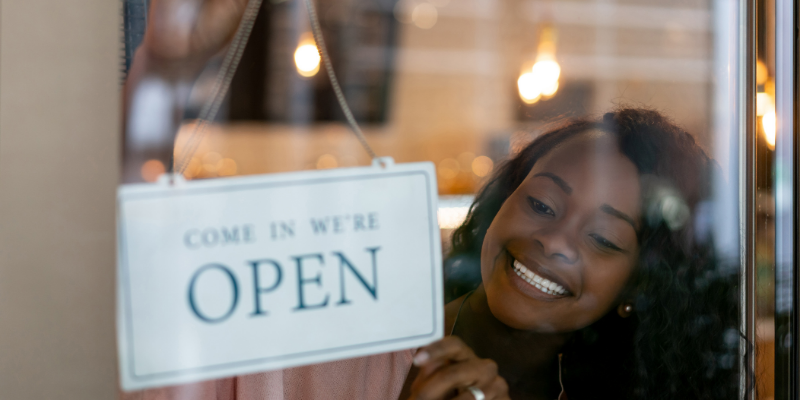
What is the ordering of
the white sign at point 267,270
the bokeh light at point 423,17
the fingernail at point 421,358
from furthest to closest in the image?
the bokeh light at point 423,17 < the fingernail at point 421,358 < the white sign at point 267,270

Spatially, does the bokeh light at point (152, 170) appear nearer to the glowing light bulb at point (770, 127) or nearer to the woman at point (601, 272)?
the woman at point (601, 272)

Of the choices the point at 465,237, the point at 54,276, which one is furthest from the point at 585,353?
the point at 54,276

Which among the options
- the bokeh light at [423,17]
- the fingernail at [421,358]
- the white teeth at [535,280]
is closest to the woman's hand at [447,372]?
the fingernail at [421,358]

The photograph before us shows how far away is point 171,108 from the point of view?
0.52 m

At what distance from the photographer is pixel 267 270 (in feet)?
1.49

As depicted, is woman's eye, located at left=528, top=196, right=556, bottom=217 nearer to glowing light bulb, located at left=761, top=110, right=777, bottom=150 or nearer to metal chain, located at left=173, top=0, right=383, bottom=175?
metal chain, located at left=173, top=0, right=383, bottom=175

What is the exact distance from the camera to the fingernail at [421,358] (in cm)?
55

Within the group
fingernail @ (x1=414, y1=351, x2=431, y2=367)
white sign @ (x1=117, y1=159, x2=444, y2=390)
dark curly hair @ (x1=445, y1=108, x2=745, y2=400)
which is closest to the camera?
white sign @ (x1=117, y1=159, x2=444, y2=390)

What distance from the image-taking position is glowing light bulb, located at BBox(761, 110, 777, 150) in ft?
2.21

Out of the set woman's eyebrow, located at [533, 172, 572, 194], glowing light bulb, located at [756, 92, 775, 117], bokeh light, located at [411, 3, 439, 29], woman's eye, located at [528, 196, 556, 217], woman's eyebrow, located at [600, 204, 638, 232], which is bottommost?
woman's eyebrow, located at [600, 204, 638, 232]

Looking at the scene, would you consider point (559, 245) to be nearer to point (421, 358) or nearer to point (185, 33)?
point (421, 358)

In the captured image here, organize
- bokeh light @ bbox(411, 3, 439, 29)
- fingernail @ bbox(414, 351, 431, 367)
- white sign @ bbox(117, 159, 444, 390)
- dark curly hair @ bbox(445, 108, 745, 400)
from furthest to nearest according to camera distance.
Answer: bokeh light @ bbox(411, 3, 439, 29), dark curly hair @ bbox(445, 108, 745, 400), fingernail @ bbox(414, 351, 431, 367), white sign @ bbox(117, 159, 444, 390)

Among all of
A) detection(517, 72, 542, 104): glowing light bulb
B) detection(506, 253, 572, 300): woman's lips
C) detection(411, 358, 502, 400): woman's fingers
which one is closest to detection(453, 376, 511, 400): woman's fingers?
detection(411, 358, 502, 400): woman's fingers

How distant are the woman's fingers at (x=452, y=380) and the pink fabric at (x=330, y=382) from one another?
0.02 m
